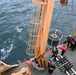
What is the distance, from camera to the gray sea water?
892 inches

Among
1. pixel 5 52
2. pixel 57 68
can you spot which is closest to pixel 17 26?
pixel 5 52

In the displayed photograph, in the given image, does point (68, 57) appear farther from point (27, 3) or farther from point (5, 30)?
point (27, 3)

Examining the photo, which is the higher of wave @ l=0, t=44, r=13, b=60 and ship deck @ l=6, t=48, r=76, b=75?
ship deck @ l=6, t=48, r=76, b=75

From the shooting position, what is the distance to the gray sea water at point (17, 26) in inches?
892

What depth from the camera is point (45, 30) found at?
1354 centimetres

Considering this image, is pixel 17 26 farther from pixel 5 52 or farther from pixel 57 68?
pixel 57 68

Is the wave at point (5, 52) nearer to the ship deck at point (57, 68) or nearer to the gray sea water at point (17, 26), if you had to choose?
the gray sea water at point (17, 26)

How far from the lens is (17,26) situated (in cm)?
2895

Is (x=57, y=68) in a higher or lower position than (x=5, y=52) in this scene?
higher

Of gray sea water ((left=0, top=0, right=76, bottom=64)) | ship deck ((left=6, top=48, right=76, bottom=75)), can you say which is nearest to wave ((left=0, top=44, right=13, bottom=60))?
gray sea water ((left=0, top=0, right=76, bottom=64))

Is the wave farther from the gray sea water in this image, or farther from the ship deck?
the ship deck

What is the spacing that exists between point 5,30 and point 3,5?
11.4 metres

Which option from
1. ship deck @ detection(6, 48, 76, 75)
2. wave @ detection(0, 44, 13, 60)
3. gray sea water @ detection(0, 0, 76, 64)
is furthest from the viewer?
gray sea water @ detection(0, 0, 76, 64)

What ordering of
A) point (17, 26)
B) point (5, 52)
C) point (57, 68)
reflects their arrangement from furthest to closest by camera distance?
point (17, 26), point (5, 52), point (57, 68)
